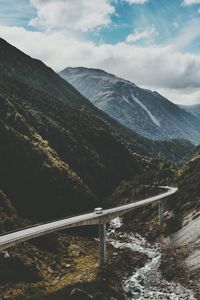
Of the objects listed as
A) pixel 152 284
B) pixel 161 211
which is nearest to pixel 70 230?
pixel 161 211

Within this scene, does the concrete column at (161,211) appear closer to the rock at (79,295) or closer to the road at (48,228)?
the road at (48,228)

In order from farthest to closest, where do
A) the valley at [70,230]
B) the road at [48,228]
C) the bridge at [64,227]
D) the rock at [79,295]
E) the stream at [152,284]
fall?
the valley at [70,230] < the stream at [152,284] < the bridge at [64,227] < the road at [48,228] < the rock at [79,295]

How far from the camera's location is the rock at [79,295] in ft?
179

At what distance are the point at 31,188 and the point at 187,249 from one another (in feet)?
159

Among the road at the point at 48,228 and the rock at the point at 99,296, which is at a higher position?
the road at the point at 48,228

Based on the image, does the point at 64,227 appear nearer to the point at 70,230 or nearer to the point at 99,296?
the point at 99,296

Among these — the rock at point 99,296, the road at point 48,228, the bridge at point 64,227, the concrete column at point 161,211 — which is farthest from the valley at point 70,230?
the road at point 48,228

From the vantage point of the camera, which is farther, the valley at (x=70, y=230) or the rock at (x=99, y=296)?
the valley at (x=70, y=230)

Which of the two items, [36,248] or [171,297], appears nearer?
[171,297]

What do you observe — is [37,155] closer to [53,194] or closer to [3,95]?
[53,194]

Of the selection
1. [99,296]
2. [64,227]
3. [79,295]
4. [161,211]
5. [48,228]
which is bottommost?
[99,296]

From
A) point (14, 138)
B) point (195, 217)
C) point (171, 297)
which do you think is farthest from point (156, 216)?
point (171, 297)

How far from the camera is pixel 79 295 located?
180ft

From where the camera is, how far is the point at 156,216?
122 m
